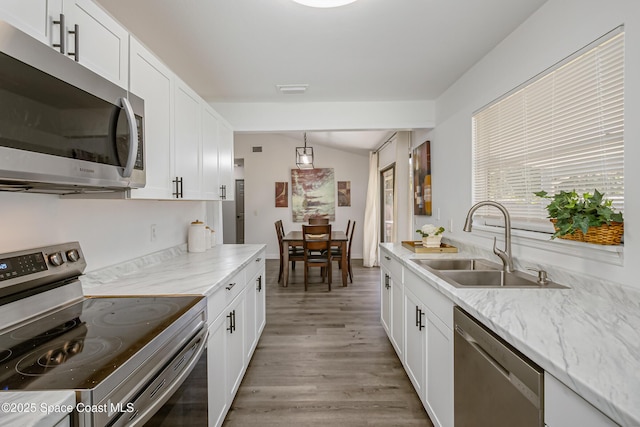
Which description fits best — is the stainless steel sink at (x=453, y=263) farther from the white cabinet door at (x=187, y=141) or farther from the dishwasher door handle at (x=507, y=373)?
the white cabinet door at (x=187, y=141)

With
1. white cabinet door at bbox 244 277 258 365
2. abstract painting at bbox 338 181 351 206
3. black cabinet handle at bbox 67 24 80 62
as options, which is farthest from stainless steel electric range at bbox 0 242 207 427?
abstract painting at bbox 338 181 351 206

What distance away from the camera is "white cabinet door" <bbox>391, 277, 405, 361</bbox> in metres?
2.25

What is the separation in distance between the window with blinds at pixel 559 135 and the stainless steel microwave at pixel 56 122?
1.95 meters

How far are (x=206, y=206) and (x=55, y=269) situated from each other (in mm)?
2069

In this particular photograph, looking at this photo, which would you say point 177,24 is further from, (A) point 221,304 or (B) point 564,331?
(B) point 564,331

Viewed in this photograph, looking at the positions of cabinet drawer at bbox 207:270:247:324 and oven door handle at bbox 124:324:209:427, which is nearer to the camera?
oven door handle at bbox 124:324:209:427

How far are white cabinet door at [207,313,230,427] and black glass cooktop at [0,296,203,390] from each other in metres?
0.30

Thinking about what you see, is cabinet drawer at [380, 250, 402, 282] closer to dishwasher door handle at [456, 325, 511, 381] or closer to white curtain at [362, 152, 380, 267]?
dishwasher door handle at [456, 325, 511, 381]

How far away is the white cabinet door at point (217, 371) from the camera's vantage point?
4.78ft

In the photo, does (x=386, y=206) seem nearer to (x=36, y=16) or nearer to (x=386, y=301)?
(x=386, y=301)

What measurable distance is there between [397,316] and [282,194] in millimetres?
4952

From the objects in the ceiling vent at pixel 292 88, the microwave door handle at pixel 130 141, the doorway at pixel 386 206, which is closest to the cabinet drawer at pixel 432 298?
the microwave door handle at pixel 130 141

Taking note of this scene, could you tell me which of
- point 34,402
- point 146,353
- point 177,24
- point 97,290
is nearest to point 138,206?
point 97,290

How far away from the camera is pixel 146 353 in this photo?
908 mm
